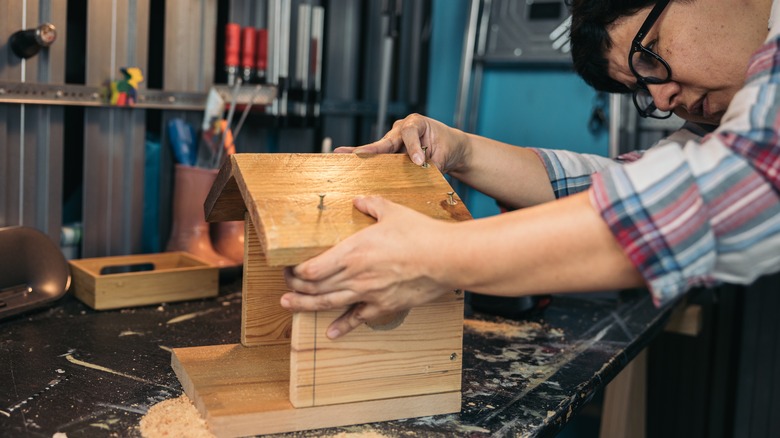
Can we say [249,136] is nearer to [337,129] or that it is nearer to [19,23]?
[337,129]

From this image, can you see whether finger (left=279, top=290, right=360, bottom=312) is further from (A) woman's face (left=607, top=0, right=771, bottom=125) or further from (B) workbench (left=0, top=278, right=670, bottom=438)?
(A) woman's face (left=607, top=0, right=771, bottom=125)

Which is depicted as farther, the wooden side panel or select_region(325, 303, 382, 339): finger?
the wooden side panel

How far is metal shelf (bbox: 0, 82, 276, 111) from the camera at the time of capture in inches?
57.5

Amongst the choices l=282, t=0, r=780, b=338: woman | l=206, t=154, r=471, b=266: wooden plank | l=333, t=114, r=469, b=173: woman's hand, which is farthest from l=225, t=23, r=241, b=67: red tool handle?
l=282, t=0, r=780, b=338: woman

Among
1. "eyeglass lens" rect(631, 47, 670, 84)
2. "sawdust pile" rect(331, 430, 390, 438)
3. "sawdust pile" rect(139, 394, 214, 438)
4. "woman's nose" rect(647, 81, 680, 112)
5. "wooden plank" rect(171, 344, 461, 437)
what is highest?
"eyeglass lens" rect(631, 47, 670, 84)

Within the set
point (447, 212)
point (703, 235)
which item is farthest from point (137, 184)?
point (703, 235)

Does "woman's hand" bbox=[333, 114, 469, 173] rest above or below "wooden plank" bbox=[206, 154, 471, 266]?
above

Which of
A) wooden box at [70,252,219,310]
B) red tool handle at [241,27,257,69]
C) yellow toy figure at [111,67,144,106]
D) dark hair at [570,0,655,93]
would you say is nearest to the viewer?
dark hair at [570,0,655,93]

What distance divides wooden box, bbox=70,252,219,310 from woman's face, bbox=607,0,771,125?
2.93 ft

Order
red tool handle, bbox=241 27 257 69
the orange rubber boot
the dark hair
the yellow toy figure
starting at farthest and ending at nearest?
1. red tool handle, bbox=241 27 257 69
2. the orange rubber boot
3. the yellow toy figure
4. the dark hair

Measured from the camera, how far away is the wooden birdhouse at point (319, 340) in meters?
0.96

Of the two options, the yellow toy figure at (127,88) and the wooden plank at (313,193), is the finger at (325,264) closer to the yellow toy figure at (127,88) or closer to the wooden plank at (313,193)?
the wooden plank at (313,193)

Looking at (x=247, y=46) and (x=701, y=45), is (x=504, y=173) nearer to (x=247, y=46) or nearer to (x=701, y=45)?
(x=701, y=45)

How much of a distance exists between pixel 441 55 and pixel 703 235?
2029 mm
